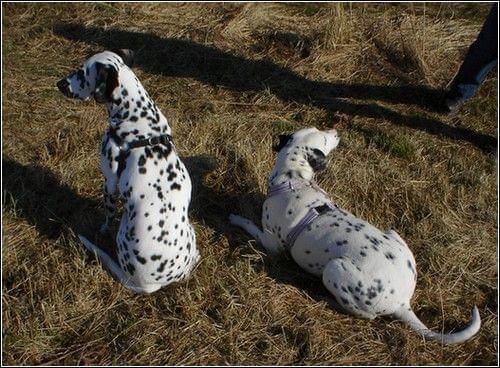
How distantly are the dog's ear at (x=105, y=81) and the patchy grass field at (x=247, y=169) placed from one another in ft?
4.20

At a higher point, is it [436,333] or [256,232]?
[436,333]

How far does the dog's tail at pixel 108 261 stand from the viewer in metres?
4.52

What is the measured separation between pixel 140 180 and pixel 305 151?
154cm

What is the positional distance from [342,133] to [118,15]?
3.71 metres

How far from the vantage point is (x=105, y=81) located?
14.1ft

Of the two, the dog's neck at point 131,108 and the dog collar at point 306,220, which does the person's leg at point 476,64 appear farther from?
the dog's neck at point 131,108

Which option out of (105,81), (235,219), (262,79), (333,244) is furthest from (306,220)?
(262,79)

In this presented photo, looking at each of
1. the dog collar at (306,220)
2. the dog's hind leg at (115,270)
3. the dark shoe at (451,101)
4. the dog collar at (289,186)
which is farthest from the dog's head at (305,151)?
the dark shoe at (451,101)

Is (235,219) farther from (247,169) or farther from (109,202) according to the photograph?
(109,202)

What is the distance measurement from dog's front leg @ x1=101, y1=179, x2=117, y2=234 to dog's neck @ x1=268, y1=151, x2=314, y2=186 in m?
1.36

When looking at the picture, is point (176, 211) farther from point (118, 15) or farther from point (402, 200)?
point (118, 15)

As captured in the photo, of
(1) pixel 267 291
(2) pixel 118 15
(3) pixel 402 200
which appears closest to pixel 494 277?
(3) pixel 402 200

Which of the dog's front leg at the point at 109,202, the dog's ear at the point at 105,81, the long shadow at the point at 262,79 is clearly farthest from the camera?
the long shadow at the point at 262,79

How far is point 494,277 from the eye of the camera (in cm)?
495
